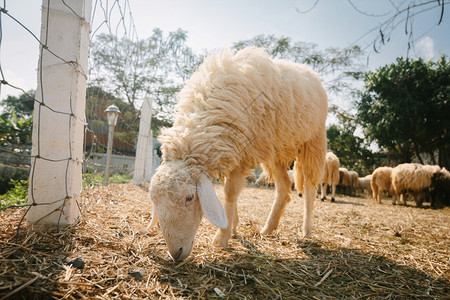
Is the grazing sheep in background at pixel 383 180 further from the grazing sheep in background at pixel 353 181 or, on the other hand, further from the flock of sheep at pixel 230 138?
the flock of sheep at pixel 230 138

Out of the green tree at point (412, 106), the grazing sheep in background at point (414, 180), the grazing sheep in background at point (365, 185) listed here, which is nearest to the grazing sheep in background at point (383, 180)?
the grazing sheep in background at point (414, 180)

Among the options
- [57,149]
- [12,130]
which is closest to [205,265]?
[57,149]

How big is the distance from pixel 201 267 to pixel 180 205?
52 centimetres

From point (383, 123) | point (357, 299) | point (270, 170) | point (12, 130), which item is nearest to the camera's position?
point (357, 299)

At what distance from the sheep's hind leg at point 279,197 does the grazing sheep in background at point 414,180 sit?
8.64 meters

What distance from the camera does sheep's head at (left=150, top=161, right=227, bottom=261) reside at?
1.86 m

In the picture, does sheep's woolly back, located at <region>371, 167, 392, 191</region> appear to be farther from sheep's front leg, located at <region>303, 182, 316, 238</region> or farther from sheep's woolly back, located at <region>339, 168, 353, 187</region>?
sheep's front leg, located at <region>303, 182, 316, 238</region>

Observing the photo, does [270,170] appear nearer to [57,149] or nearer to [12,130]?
[57,149]

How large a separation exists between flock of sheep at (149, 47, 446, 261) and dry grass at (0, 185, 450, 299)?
26 cm

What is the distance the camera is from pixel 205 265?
190cm

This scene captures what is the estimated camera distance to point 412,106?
13.1 m

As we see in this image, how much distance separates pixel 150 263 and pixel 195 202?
0.56 metres

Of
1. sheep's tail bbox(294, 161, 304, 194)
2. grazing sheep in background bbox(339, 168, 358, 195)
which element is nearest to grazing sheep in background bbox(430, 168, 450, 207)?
grazing sheep in background bbox(339, 168, 358, 195)

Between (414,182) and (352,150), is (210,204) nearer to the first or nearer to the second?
(414,182)
